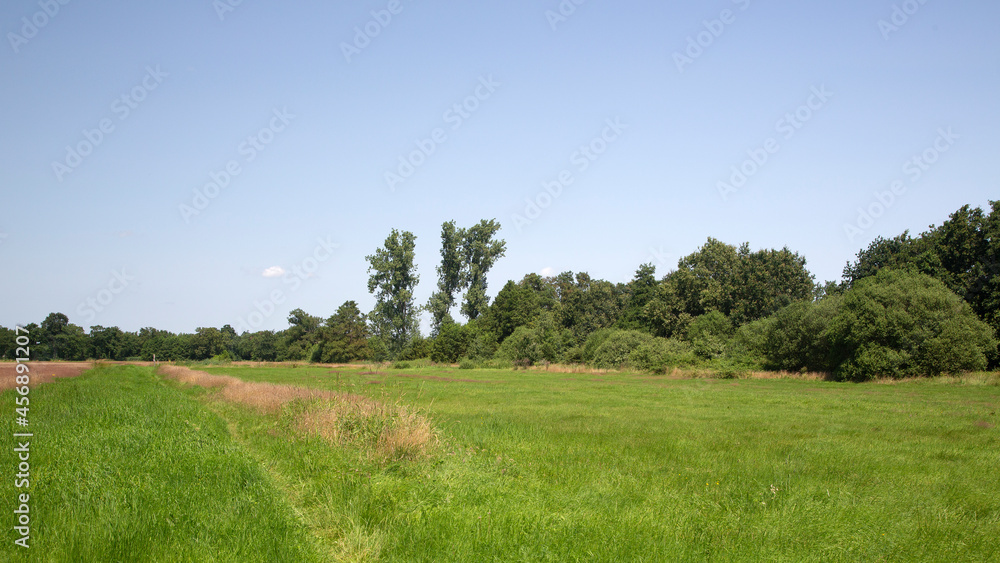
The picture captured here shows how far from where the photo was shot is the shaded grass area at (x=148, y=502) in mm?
5414

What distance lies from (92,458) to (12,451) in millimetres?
1525

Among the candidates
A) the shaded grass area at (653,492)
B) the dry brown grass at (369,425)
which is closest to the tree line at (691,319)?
the shaded grass area at (653,492)

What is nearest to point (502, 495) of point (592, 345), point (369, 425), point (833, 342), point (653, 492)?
point (653, 492)

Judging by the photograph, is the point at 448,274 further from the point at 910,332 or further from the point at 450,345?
the point at 910,332

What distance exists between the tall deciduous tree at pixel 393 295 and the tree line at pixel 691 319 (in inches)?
8.4

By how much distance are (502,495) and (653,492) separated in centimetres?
262

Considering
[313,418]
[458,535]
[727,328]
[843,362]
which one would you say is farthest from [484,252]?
[458,535]

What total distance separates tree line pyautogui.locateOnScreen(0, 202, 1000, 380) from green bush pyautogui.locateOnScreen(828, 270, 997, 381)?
0.10m

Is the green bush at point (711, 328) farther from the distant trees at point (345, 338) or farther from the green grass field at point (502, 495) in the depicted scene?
the distant trees at point (345, 338)

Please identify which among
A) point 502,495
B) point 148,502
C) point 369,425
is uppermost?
point 369,425

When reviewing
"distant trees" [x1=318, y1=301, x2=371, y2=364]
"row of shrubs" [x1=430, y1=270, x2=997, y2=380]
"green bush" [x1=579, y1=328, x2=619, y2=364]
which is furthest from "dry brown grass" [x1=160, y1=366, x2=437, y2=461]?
"distant trees" [x1=318, y1=301, x2=371, y2=364]

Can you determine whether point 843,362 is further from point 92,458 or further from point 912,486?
point 92,458

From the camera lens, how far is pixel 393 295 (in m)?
84.5

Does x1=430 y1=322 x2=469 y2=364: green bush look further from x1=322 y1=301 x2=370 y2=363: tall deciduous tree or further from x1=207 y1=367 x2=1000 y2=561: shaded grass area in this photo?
x1=207 y1=367 x2=1000 y2=561: shaded grass area
